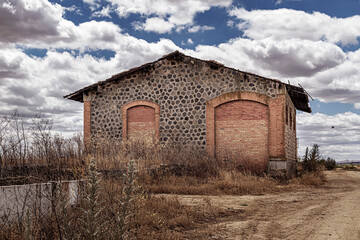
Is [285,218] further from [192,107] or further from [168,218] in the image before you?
[192,107]

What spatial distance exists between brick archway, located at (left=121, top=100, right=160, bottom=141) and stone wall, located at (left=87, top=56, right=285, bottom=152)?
251mm

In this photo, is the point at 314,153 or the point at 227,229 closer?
the point at 227,229

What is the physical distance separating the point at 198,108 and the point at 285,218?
33.4 ft

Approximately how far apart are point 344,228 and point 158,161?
8.38 meters

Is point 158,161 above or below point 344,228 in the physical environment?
above

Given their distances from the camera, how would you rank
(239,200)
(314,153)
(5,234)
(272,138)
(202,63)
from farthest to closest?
(314,153), (202,63), (272,138), (239,200), (5,234)

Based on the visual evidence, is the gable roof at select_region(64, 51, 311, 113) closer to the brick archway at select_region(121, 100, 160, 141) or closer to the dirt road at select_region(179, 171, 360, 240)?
the brick archway at select_region(121, 100, 160, 141)

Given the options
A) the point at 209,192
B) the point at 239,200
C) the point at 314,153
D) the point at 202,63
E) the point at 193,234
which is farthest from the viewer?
the point at 314,153

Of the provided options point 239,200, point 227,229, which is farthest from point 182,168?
point 227,229

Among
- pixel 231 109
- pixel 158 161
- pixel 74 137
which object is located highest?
pixel 231 109

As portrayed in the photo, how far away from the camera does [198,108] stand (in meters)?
17.1

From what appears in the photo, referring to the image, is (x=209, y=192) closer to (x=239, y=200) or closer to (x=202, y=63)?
(x=239, y=200)

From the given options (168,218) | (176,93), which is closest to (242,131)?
(176,93)

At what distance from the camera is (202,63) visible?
17.2 m
